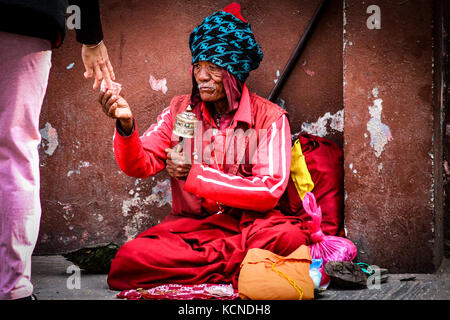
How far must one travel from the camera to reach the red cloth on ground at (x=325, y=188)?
3.10 metres

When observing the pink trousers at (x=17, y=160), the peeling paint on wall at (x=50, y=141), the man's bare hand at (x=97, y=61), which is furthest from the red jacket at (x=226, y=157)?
the peeling paint on wall at (x=50, y=141)

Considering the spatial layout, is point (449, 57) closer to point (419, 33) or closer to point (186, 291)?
point (419, 33)

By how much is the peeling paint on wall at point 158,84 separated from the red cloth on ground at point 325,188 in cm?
115

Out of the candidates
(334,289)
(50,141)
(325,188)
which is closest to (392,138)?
(325,188)

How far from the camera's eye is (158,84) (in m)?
3.63

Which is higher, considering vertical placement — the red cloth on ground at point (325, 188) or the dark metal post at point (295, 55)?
the dark metal post at point (295, 55)

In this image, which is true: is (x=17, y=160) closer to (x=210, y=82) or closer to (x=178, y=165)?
(x=178, y=165)

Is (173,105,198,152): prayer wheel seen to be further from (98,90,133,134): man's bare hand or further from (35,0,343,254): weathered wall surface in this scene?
(35,0,343,254): weathered wall surface

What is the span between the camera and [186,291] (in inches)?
96.7

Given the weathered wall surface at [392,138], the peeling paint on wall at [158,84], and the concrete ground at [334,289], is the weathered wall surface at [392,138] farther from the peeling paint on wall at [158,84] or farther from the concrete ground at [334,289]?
the peeling paint on wall at [158,84]

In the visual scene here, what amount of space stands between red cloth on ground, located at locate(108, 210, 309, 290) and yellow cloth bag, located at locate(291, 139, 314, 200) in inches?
13.5

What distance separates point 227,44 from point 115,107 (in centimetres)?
92

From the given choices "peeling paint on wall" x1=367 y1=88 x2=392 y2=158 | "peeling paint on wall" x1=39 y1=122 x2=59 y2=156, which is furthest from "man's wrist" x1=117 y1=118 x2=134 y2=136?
"peeling paint on wall" x1=367 y1=88 x2=392 y2=158

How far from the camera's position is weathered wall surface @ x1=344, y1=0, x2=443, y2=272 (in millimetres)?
2779
